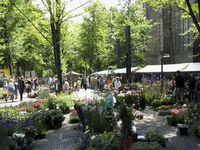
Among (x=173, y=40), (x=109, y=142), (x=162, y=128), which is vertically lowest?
(x=162, y=128)

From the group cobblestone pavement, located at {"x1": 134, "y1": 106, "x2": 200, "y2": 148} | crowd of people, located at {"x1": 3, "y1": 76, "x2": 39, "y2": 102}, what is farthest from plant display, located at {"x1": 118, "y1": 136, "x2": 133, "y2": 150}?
crowd of people, located at {"x1": 3, "y1": 76, "x2": 39, "y2": 102}

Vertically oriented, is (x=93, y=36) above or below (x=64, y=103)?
above

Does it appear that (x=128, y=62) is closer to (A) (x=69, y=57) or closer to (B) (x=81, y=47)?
(B) (x=81, y=47)

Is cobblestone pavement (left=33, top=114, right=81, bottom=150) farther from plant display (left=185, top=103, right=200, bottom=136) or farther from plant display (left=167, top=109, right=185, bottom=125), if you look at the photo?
plant display (left=185, top=103, right=200, bottom=136)

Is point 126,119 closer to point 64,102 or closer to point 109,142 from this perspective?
point 109,142

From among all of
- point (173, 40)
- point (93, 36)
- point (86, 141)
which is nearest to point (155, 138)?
point (86, 141)

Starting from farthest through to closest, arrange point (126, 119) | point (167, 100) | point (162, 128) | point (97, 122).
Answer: point (167, 100), point (162, 128), point (97, 122), point (126, 119)

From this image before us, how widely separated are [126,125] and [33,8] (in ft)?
28.3

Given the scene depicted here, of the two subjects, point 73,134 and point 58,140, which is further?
point 73,134

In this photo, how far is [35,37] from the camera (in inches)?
1287

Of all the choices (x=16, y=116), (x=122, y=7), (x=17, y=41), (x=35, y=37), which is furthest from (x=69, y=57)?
(x=16, y=116)

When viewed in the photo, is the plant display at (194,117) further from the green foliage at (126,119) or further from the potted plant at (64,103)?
the potted plant at (64,103)

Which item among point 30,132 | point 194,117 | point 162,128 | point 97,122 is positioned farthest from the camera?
point 162,128

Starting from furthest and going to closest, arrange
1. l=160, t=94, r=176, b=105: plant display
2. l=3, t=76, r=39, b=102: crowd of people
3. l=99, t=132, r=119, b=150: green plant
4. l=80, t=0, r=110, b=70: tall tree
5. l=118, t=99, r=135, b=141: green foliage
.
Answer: l=80, t=0, r=110, b=70: tall tree → l=3, t=76, r=39, b=102: crowd of people → l=160, t=94, r=176, b=105: plant display → l=118, t=99, r=135, b=141: green foliage → l=99, t=132, r=119, b=150: green plant
